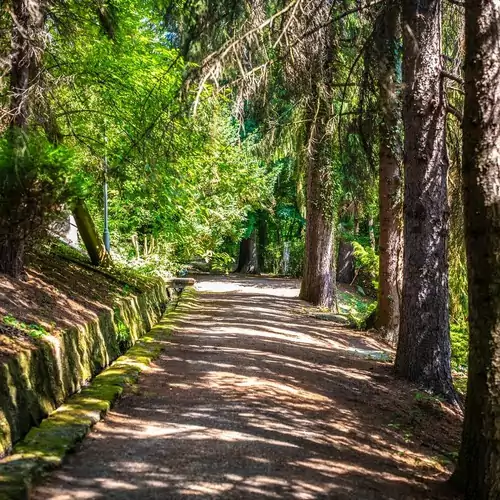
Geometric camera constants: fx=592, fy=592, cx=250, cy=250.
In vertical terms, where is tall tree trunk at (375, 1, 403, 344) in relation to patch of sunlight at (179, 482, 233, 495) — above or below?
above

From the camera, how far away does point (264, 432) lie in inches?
215

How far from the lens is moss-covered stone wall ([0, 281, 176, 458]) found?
484 cm

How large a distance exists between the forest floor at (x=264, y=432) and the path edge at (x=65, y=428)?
0.11 m

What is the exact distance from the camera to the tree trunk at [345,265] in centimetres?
2802

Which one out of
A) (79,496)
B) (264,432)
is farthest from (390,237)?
(79,496)

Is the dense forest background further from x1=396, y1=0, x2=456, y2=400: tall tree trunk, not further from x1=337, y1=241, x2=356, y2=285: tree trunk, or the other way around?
x1=337, y1=241, x2=356, y2=285: tree trunk

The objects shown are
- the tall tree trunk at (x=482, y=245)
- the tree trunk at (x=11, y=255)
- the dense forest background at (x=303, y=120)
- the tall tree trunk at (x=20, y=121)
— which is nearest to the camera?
the tall tree trunk at (x=482, y=245)

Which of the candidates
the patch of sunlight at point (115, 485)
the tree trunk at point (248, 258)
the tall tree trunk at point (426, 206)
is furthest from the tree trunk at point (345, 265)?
the patch of sunlight at point (115, 485)

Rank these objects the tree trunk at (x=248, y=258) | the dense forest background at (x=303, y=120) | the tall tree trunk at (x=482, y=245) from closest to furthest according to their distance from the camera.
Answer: the tall tree trunk at (x=482, y=245) → the dense forest background at (x=303, y=120) → the tree trunk at (x=248, y=258)

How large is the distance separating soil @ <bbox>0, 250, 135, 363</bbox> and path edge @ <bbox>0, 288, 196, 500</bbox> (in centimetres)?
71

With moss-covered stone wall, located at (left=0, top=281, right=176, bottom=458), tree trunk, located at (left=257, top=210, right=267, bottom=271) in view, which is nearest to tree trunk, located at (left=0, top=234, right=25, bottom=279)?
moss-covered stone wall, located at (left=0, top=281, right=176, bottom=458)

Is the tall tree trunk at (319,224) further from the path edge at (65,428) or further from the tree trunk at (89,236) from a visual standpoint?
the path edge at (65,428)

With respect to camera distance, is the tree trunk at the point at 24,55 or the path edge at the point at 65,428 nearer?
the path edge at the point at 65,428

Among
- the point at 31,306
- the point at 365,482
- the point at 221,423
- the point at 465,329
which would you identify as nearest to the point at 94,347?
the point at 31,306
